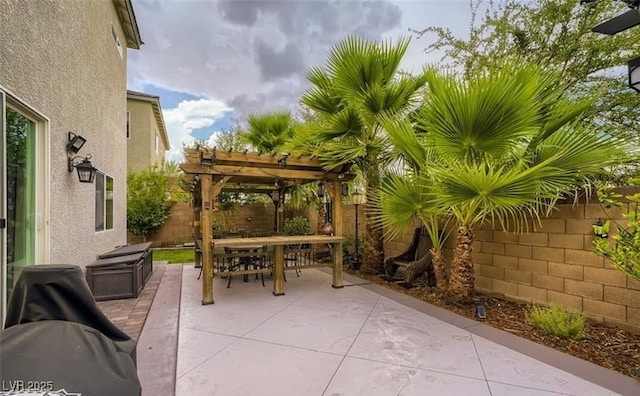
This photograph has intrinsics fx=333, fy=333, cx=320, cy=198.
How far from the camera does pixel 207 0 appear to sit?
757cm

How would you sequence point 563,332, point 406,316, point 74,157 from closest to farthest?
point 563,332, point 406,316, point 74,157

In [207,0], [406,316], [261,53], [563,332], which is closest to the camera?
[563,332]

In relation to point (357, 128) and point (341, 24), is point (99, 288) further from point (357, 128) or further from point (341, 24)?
point (341, 24)

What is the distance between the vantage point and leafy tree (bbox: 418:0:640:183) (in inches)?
230

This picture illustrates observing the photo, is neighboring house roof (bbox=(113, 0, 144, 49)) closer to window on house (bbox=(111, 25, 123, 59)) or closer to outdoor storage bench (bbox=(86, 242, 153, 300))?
window on house (bbox=(111, 25, 123, 59))

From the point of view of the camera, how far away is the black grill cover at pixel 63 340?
1.26 metres

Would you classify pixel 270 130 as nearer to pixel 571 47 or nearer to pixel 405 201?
pixel 405 201

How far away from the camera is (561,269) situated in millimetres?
4168

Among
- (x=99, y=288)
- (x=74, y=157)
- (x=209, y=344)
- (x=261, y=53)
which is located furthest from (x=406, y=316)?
(x=261, y=53)

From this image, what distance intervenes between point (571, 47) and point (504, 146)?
3.94 meters

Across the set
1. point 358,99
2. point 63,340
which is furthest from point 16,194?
point 358,99

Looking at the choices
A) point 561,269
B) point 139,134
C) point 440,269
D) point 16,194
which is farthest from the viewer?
point 139,134

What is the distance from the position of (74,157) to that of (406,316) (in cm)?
549

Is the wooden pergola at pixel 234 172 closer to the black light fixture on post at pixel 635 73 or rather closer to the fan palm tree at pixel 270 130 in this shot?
the fan palm tree at pixel 270 130
